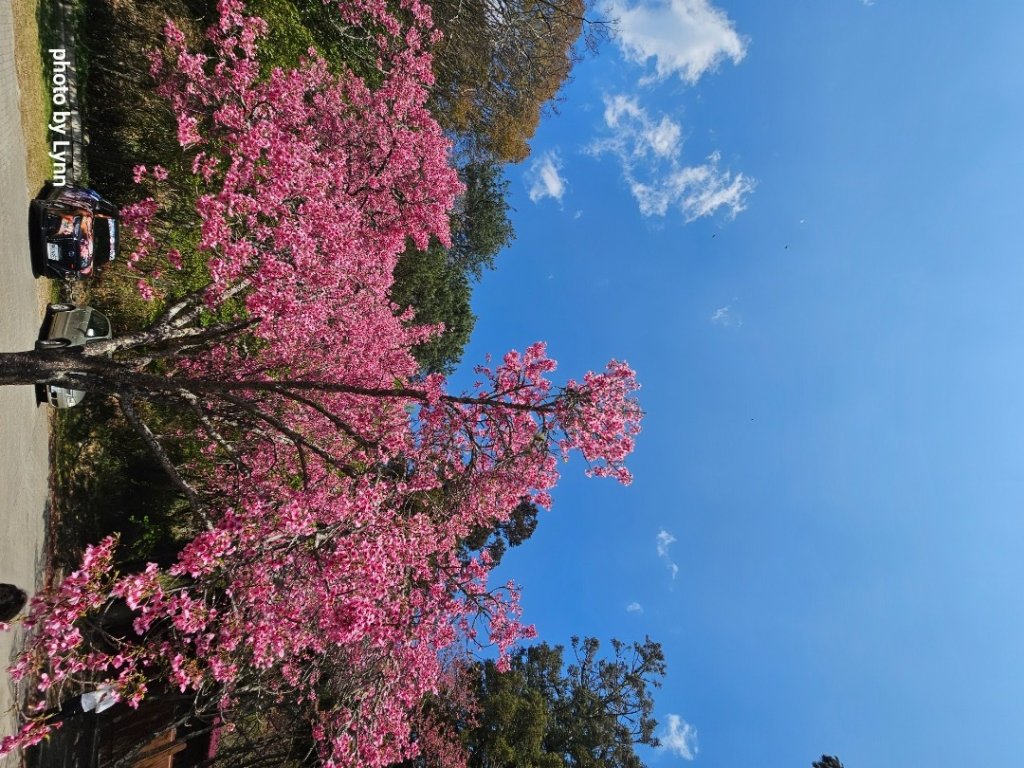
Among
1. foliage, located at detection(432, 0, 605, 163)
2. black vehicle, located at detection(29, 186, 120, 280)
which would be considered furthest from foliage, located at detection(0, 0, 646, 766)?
foliage, located at detection(432, 0, 605, 163)

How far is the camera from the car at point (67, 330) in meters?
9.98

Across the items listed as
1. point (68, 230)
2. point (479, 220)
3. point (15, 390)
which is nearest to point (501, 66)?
point (479, 220)

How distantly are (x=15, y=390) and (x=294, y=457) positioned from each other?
5067mm

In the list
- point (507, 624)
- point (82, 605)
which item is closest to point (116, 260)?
point (82, 605)

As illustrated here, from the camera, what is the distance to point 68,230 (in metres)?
10.3

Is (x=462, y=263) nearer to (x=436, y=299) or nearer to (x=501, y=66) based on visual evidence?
(x=436, y=299)

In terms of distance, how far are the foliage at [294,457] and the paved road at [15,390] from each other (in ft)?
4.85

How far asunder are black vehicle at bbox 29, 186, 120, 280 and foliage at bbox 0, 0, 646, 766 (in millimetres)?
1128

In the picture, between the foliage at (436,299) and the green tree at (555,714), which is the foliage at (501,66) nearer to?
the foliage at (436,299)

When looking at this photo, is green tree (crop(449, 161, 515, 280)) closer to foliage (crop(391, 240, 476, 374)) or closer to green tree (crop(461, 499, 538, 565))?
foliage (crop(391, 240, 476, 374))

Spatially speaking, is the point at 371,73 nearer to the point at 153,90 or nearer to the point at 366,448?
the point at 153,90

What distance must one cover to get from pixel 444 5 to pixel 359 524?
59.1 feet

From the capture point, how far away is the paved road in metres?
9.12

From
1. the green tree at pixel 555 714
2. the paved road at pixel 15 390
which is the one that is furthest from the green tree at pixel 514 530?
the paved road at pixel 15 390
